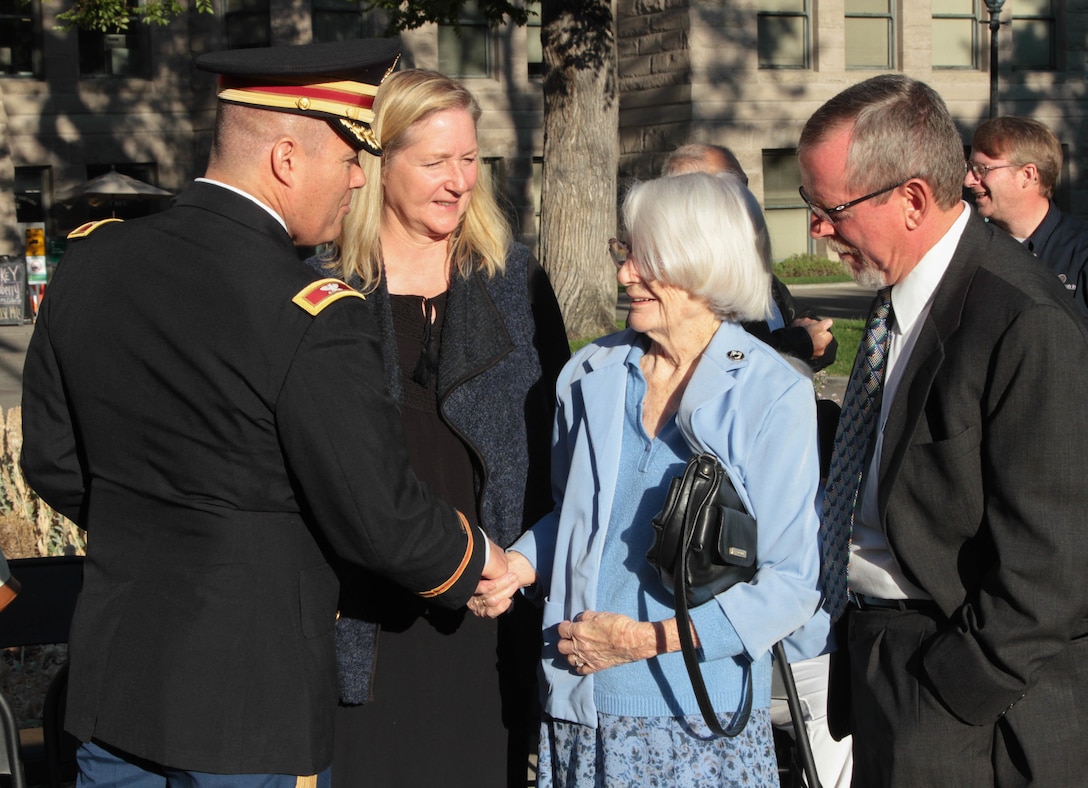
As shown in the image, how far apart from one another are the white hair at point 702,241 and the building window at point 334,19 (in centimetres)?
2397

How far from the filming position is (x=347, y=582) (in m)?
3.09

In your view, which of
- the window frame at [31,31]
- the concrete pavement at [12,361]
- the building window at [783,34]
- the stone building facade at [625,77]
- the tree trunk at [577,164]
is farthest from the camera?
the building window at [783,34]

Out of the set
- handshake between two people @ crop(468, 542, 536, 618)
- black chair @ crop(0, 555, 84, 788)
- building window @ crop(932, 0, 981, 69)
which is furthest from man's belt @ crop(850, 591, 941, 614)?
building window @ crop(932, 0, 981, 69)

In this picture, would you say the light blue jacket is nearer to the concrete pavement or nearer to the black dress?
the black dress

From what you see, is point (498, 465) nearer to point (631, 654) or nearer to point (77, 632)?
point (631, 654)

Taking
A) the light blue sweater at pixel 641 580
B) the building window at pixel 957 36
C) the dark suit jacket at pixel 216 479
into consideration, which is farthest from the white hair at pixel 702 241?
the building window at pixel 957 36

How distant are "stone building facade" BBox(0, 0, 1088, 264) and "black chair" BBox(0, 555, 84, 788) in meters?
21.0

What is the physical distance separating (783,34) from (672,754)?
24383mm

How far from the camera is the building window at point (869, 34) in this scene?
25703 mm

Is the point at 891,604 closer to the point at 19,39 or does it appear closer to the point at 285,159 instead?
the point at 285,159

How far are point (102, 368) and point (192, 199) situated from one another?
1.26 ft

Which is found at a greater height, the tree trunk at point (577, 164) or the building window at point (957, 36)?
the building window at point (957, 36)

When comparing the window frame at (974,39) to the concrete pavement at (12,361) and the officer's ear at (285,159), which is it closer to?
the concrete pavement at (12,361)

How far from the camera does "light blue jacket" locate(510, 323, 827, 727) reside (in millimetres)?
2717
